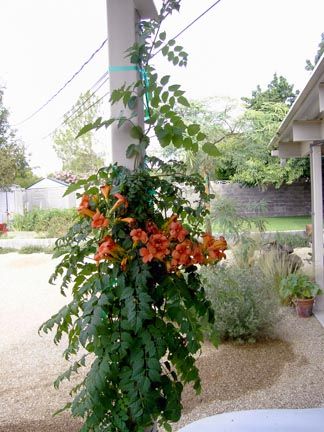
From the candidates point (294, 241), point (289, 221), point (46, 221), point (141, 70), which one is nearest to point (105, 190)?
point (141, 70)

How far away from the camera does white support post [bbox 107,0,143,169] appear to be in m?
1.40

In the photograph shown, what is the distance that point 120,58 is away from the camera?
1.41 meters

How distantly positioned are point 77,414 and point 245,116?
1048 cm

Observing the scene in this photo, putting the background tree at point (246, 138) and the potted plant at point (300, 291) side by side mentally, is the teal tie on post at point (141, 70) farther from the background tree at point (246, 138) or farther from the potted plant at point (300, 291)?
the potted plant at point (300, 291)

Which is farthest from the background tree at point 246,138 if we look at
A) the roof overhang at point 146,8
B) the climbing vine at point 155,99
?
the climbing vine at point 155,99

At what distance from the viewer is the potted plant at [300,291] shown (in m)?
4.48

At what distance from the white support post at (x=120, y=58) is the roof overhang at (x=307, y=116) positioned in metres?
1.62

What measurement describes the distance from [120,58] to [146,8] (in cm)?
26

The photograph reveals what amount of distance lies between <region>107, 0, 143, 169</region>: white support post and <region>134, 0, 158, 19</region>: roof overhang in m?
0.07

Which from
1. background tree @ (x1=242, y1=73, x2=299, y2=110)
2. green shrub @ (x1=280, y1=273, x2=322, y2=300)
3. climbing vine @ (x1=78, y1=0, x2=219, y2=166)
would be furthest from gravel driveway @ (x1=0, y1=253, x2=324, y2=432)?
background tree @ (x1=242, y1=73, x2=299, y2=110)

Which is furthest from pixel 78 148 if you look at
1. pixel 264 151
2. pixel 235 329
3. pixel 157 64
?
pixel 157 64

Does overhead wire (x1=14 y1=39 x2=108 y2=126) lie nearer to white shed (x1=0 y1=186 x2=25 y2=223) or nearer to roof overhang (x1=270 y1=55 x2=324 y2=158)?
roof overhang (x1=270 y1=55 x2=324 y2=158)

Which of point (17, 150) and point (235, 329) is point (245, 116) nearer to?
point (17, 150)

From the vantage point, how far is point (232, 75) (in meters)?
13.8
